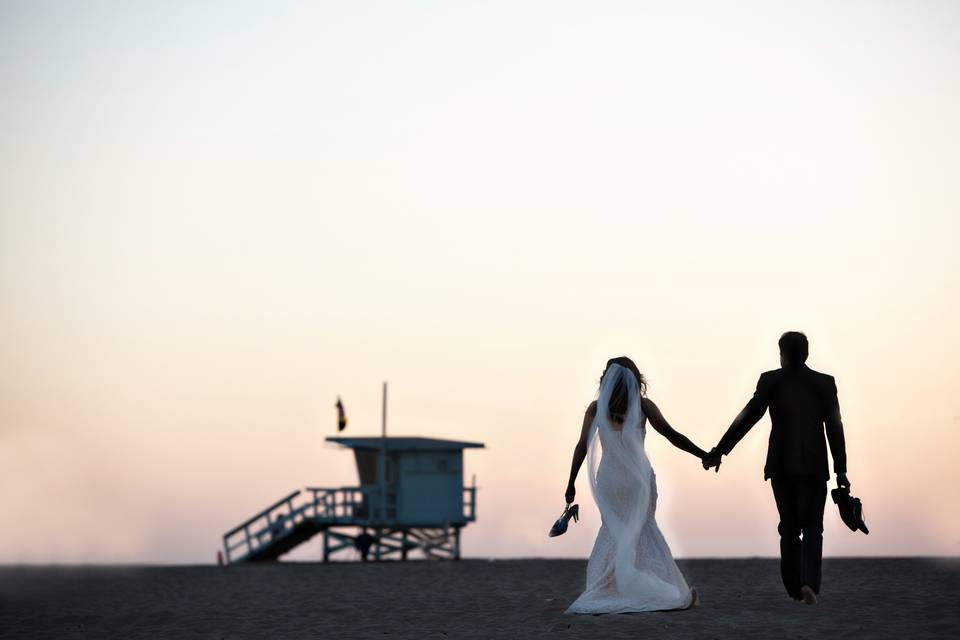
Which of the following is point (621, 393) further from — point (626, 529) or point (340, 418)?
point (340, 418)

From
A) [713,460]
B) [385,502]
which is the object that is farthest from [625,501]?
[385,502]

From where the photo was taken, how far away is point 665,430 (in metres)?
14.7

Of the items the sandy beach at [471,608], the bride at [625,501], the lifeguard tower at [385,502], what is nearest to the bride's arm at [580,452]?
the bride at [625,501]

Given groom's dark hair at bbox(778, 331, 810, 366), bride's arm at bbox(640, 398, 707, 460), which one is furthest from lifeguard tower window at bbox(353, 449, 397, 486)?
groom's dark hair at bbox(778, 331, 810, 366)

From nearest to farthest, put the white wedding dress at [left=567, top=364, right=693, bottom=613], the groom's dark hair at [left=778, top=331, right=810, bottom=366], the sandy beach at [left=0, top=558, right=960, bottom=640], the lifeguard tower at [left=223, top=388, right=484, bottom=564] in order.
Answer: the sandy beach at [left=0, top=558, right=960, bottom=640], the white wedding dress at [left=567, top=364, right=693, bottom=613], the groom's dark hair at [left=778, top=331, right=810, bottom=366], the lifeguard tower at [left=223, top=388, right=484, bottom=564]

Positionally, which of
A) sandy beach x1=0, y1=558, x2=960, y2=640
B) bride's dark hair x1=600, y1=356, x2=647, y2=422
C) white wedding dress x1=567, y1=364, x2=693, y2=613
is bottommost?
sandy beach x1=0, y1=558, x2=960, y2=640

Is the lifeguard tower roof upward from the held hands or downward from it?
upward

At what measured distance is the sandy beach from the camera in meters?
12.2

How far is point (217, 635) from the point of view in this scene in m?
12.9

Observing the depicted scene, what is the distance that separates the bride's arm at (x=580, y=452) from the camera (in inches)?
576

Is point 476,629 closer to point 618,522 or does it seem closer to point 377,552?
point 618,522

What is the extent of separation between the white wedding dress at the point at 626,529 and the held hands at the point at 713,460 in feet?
2.39

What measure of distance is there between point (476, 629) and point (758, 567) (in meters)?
13.0

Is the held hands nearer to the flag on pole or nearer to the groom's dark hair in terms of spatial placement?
the groom's dark hair
